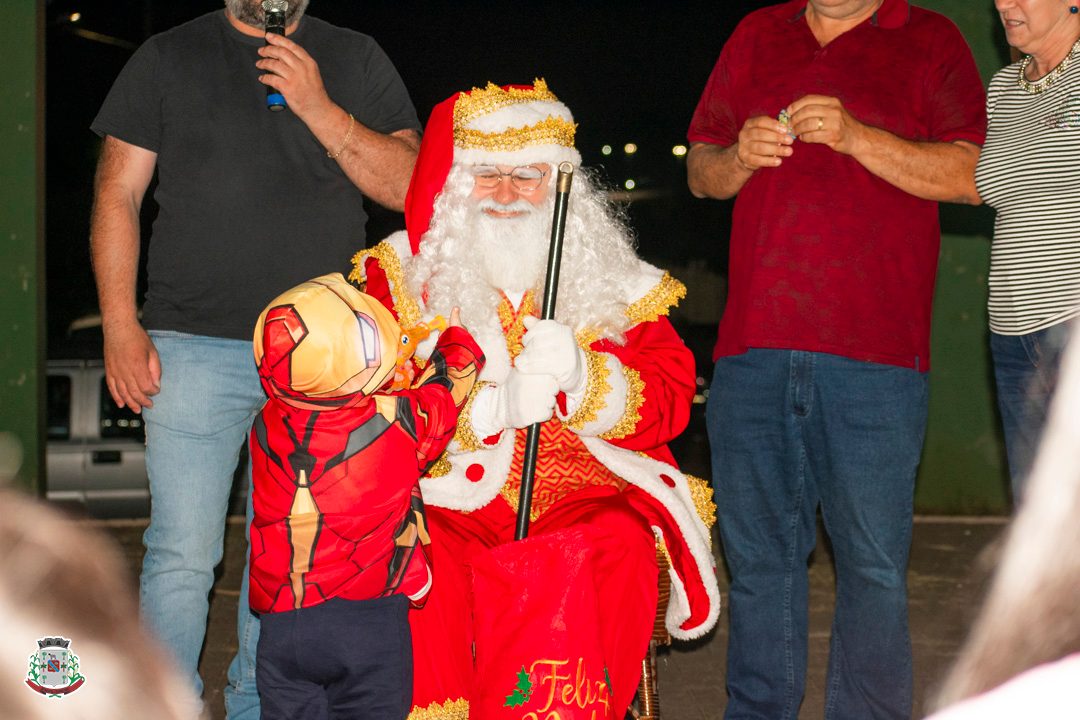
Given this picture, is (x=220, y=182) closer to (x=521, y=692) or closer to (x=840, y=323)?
(x=521, y=692)

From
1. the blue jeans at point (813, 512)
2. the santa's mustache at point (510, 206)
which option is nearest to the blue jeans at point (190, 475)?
the santa's mustache at point (510, 206)

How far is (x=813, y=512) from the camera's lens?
2.95 metres

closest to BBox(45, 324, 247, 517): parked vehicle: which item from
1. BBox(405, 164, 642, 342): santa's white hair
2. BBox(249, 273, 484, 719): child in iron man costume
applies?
BBox(405, 164, 642, 342): santa's white hair

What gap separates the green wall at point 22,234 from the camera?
491 cm

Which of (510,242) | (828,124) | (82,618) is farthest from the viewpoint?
(510,242)

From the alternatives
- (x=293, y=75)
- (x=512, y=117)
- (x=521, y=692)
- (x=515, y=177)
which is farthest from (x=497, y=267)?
(x=521, y=692)

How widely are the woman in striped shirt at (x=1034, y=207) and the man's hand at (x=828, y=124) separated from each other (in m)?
0.37

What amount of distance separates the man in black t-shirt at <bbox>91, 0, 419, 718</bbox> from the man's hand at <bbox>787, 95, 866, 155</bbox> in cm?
111

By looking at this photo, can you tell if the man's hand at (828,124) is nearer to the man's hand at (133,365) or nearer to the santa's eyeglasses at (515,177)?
the santa's eyeglasses at (515,177)

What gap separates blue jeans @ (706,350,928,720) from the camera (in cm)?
274

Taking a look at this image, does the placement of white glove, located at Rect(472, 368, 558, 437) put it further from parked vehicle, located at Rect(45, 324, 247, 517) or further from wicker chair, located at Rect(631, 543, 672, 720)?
parked vehicle, located at Rect(45, 324, 247, 517)

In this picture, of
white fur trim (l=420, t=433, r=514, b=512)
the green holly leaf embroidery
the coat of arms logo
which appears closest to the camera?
the coat of arms logo

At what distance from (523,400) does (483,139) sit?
80 centimetres

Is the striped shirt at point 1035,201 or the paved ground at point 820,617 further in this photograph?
the paved ground at point 820,617
